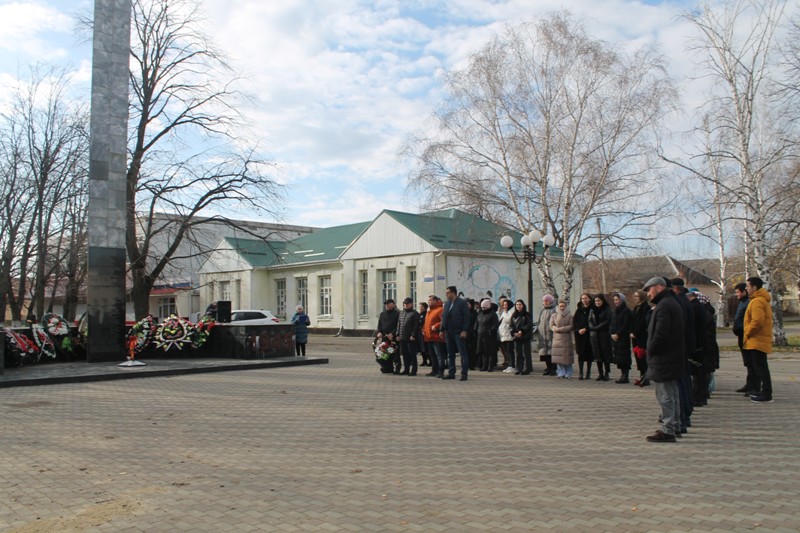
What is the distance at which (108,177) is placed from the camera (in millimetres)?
16938

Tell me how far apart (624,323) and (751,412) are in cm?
345

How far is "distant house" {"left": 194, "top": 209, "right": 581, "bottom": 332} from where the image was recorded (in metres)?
34.2

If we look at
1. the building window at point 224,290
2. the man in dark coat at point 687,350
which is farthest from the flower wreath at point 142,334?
the building window at point 224,290

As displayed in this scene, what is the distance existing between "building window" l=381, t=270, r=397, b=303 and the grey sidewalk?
84.2 feet

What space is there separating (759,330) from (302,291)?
3593 centimetres

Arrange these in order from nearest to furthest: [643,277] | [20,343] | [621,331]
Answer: [621,331] < [20,343] < [643,277]

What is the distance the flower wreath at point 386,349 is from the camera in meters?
14.9

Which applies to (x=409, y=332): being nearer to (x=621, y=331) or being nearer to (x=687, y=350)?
(x=621, y=331)

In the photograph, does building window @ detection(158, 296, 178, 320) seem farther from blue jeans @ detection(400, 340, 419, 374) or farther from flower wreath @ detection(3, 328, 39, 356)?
blue jeans @ detection(400, 340, 419, 374)

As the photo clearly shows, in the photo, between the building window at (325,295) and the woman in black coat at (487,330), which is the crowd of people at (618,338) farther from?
the building window at (325,295)

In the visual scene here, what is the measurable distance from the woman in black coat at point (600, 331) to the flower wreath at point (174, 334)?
1064 centimetres

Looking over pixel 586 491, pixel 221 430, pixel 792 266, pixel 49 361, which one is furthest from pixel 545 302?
pixel 792 266

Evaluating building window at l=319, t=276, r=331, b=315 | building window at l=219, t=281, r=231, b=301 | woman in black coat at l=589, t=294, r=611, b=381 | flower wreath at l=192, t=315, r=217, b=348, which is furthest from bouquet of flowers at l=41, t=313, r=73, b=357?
building window at l=219, t=281, r=231, b=301

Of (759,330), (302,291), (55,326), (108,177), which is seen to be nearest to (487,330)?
(759,330)
